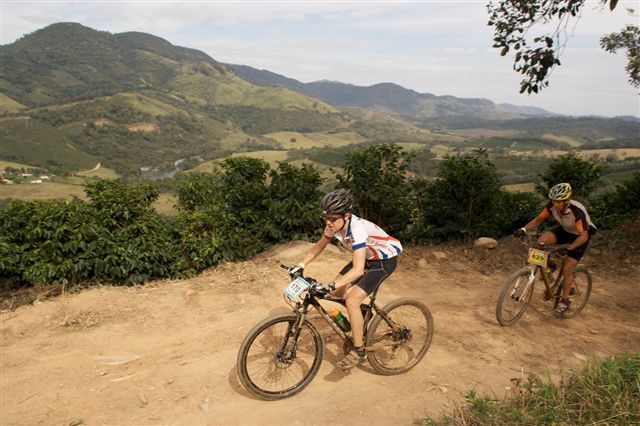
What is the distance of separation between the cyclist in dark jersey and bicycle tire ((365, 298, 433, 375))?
2.34 meters

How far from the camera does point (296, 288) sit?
4168 millimetres

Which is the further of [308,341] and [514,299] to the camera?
[514,299]

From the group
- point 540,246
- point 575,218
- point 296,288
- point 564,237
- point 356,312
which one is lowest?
point 356,312

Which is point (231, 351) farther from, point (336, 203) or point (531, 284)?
point (531, 284)

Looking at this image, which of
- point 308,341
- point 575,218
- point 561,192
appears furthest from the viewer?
point 575,218

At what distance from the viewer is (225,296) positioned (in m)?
6.95

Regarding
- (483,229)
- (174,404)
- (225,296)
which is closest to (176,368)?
(174,404)

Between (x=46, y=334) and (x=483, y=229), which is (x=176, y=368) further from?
(x=483, y=229)

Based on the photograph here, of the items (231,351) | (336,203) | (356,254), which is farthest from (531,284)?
(231,351)

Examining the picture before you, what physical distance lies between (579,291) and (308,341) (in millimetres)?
4917

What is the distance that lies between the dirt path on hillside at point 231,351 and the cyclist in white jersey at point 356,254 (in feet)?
2.41

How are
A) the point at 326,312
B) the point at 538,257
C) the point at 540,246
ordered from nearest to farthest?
the point at 326,312, the point at 538,257, the point at 540,246

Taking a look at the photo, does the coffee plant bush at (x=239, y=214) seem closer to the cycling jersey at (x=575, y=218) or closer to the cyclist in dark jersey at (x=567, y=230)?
the cyclist in dark jersey at (x=567, y=230)

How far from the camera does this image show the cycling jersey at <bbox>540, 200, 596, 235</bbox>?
5947 mm
